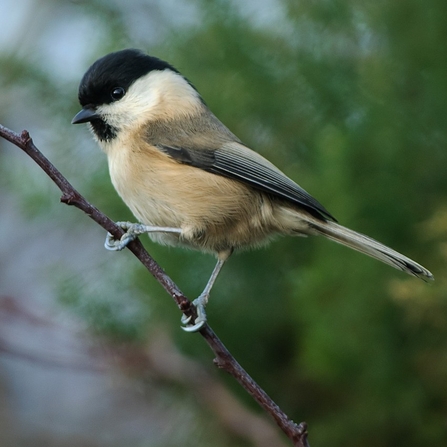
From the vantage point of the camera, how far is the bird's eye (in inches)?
80.0

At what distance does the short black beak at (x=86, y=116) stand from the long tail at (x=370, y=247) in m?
0.70

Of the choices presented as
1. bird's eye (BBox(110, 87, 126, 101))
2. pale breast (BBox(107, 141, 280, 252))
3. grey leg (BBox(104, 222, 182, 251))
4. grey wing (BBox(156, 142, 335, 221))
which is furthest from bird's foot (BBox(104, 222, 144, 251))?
bird's eye (BBox(110, 87, 126, 101))

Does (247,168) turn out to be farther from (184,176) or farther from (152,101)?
(152,101)

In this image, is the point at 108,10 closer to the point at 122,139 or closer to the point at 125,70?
the point at 125,70

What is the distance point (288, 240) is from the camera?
7.33 ft

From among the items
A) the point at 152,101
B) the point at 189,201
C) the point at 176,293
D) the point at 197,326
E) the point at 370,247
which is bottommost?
the point at 370,247

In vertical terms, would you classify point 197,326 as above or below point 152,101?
below

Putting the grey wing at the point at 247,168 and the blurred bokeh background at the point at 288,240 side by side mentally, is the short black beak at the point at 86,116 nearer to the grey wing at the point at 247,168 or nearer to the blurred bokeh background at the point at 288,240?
the grey wing at the point at 247,168

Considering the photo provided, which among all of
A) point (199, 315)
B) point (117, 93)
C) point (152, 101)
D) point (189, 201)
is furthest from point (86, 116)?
point (199, 315)

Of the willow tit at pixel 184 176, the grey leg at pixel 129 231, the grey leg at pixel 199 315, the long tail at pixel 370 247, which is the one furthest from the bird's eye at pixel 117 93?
the long tail at pixel 370 247

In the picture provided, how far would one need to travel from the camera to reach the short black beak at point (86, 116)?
197cm

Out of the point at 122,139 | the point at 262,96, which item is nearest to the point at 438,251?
the point at 262,96

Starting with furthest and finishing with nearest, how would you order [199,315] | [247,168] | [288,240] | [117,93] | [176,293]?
[288,240] → [117,93] → [247,168] → [199,315] → [176,293]

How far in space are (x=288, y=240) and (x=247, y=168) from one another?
0.41 m
